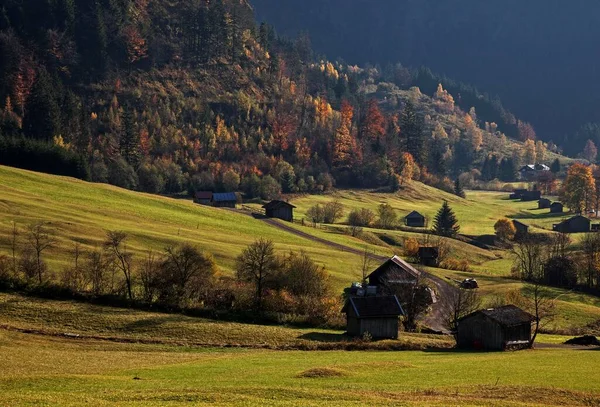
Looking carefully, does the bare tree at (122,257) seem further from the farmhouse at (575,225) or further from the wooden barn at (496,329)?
the farmhouse at (575,225)

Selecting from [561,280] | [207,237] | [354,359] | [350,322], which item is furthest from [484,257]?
[354,359]

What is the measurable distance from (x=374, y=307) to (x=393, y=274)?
20.1m

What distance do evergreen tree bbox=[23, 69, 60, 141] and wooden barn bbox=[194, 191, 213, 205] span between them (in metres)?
39.2

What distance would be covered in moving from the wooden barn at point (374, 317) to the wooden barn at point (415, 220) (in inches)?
3866

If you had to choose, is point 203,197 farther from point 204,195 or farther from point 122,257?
point 122,257

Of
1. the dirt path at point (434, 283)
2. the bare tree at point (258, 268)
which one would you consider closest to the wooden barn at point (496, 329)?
the dirt path at point (434, 283)

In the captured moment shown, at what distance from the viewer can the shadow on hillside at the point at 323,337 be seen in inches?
2586

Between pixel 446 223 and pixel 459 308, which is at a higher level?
pixel 446 223

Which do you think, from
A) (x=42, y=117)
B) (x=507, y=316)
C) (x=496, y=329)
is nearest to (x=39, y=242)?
(x=496, y=329)

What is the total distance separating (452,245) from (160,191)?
231 ft

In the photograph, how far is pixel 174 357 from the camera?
54.0 metres

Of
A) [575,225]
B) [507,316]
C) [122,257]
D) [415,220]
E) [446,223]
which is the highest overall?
[575,225]

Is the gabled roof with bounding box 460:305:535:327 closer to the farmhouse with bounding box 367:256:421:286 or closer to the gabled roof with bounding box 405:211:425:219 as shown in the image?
the farmhouse with bounding box 367:256:421:286

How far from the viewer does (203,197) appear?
529ft
